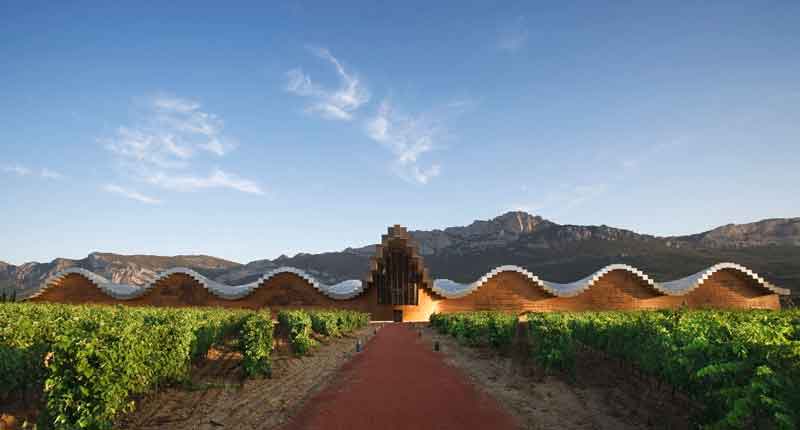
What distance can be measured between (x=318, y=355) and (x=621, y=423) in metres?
14.2

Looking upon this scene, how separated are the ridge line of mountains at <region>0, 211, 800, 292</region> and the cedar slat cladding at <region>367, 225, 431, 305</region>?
55289 mm

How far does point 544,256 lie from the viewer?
124938 mm

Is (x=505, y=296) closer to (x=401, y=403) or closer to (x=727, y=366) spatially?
(x=401, y=403)

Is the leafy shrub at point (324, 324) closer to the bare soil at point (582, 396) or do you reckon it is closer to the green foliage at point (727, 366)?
the bare soil at point (582, 396)

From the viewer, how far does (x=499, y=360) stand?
59.9 feet

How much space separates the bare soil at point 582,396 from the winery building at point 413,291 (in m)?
36.8

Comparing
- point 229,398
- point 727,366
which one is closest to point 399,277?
point 229,398

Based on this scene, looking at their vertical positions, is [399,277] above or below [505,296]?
above

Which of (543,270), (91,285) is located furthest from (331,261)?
(91,285)

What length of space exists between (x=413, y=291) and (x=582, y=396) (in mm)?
44208

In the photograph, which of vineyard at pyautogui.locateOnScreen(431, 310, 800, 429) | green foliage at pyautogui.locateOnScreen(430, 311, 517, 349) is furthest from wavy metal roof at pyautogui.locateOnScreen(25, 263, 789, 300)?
vineyard at pyautogui.locateOnScreen(431, 310, 800, 429)

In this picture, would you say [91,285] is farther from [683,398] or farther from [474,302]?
[683,398]

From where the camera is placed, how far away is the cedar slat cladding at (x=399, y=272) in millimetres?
54969

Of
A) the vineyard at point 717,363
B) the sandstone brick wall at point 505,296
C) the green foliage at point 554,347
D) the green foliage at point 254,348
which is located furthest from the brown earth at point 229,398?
the sandstone brick wall at point 505,296
